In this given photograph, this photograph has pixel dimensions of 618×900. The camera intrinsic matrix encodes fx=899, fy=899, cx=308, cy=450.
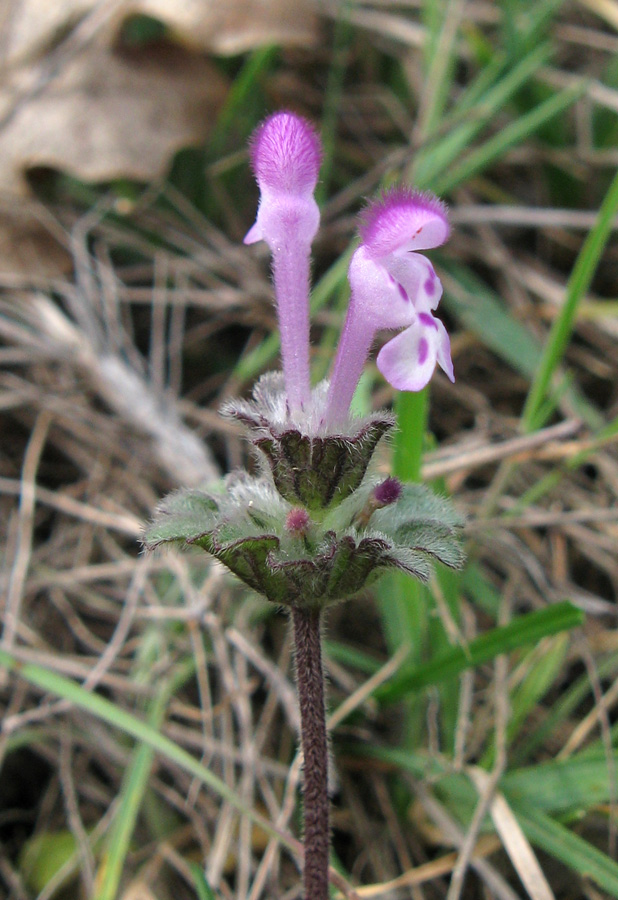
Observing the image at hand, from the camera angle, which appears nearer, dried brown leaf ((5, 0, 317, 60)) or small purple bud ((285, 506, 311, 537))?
small purple bud ((285, 506, 311, 537))

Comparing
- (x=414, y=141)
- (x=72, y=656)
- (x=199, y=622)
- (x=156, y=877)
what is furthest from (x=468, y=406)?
(x=156, y=877)

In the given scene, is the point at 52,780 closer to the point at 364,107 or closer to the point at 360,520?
the point at 360,520

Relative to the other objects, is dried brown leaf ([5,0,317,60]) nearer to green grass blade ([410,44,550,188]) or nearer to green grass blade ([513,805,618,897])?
green grass blade ([410,44,550,188])

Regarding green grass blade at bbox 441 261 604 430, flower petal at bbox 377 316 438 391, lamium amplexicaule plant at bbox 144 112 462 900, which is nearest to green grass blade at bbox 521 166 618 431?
green grass blade at bbox 441 261 604 430

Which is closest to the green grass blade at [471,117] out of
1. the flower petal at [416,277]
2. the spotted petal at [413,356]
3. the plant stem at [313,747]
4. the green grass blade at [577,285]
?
the green grass blade at [577,285]

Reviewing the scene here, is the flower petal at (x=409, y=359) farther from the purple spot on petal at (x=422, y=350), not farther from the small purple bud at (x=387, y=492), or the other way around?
the small purple bud at (x=387, y=492)

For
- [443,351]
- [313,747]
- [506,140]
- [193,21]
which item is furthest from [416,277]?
[193,21]

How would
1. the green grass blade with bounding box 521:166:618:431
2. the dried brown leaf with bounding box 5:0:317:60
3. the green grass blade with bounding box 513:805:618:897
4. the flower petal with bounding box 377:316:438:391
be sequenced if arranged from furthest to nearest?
the dried brown leaf with bounding box 5:0:317:60, the green grass blade with bounding box 521:166:618:431, the green grass blade with bounding box 513:805:618:897, the flower petal with bounding box 377:316:438:391
